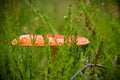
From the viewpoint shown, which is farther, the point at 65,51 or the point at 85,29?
the point at 85,29

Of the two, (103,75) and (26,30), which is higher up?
(26,30)

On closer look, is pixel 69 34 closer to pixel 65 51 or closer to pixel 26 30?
pixel 65 51

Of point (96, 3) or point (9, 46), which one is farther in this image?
point (96, 3)

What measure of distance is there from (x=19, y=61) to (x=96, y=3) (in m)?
0.71

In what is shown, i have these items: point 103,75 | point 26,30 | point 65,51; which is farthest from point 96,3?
point 26,30

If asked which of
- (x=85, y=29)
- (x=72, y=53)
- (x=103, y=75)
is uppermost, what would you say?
(x=85, y=29)

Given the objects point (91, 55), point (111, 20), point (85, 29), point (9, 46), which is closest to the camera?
point (9, 46)

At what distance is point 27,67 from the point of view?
145 cm

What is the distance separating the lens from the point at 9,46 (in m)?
1.48

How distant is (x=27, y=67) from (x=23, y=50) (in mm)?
116

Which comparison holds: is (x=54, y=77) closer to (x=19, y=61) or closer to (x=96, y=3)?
(x=19, y=61)

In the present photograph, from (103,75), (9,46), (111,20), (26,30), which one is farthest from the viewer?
(26,30)

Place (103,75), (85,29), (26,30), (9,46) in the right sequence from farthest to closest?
(26,30) → (85,29) → (103,75) → (9,46)

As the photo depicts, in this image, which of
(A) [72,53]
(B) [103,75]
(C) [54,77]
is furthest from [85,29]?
(C) [54,77]
